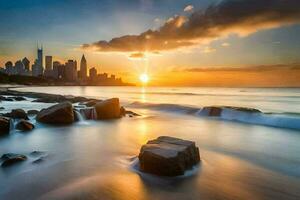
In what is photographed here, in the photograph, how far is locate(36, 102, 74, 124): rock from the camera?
49.2 ft

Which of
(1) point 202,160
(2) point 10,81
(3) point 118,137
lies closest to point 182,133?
(3) point 118,137

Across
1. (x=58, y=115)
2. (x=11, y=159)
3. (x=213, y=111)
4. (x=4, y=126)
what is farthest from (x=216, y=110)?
(x=11, y=159)

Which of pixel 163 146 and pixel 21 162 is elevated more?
pixel 163 146

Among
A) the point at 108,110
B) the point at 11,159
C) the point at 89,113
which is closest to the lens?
the point at 11,159

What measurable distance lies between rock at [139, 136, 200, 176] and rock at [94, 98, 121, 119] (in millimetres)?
11609

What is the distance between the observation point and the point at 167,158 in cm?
619

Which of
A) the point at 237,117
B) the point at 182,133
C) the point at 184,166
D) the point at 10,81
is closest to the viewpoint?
the point at 184,166

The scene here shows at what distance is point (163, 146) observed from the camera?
271 inches

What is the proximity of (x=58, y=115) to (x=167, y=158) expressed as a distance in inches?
424

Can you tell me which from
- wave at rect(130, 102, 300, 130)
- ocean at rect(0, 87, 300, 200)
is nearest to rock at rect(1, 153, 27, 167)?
ocean at rect(0, 87, 300, 200)

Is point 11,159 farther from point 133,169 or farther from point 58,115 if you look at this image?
point 58,115

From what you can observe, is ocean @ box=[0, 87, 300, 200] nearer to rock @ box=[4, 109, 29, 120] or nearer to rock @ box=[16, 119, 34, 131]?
rock @ box=[16, 119, 34, 131]

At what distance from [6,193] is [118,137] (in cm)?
677

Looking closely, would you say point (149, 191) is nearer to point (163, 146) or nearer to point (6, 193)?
point (163, 146)
